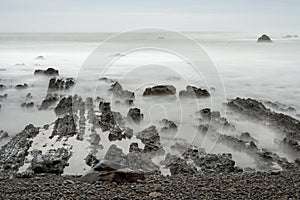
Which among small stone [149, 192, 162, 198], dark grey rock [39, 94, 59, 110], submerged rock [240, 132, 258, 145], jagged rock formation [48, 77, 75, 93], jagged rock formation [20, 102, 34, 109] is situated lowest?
small stone [149, 192, 162, 198]

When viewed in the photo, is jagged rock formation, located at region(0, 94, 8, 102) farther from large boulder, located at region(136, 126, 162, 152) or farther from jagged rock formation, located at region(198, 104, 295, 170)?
jagged rock formation, located at region(198, 104, 295, 170)

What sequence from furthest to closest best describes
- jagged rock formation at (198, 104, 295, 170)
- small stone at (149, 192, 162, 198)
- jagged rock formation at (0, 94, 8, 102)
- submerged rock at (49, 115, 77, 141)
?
jagged rock formation at (0, 94, 8, 102)
submerged rock at (49, 115, 77, 141)
jagged rock formation at (198, 104, 295, 170)
small stone at (149, 192, 162, 198)

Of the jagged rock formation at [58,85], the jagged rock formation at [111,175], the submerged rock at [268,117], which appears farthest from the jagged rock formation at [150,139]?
the jagged rock formation at [58,85]

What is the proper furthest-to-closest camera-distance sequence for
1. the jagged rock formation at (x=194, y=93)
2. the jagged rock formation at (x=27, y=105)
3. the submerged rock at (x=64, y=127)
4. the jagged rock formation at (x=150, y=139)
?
1. the jagged rock formation at (x=194, y=93)
2. the jagged rock formation at (x=27, y=105)
3. the submerged rock at (x=64, y=127)
4. the jagged rock formation at (x=150, y=139)

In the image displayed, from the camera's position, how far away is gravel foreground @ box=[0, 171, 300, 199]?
608 cm

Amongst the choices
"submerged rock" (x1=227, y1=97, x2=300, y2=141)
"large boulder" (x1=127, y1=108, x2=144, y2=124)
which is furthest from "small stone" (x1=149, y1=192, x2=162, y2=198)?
"large boulder" (x1=127, y1=108, x2=144, y2=124)

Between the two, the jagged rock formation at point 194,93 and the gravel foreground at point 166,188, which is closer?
the gravel foreground at point 166,188

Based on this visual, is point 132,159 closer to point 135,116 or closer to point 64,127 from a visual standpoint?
point 64,127

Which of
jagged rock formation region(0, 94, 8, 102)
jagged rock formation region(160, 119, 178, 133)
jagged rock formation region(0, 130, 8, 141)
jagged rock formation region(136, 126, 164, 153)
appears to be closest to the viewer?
jagged rock formation region(136, 126, 164, 153)

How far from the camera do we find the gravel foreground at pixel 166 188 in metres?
6.08

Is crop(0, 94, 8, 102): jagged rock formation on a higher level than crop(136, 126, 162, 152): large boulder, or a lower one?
higher

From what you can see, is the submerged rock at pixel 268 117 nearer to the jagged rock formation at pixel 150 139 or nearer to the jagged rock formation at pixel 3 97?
the jagged rock formation at pixel 150 139

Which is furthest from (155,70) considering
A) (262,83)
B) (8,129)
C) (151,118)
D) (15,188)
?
(15,188)

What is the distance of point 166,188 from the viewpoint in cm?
650
